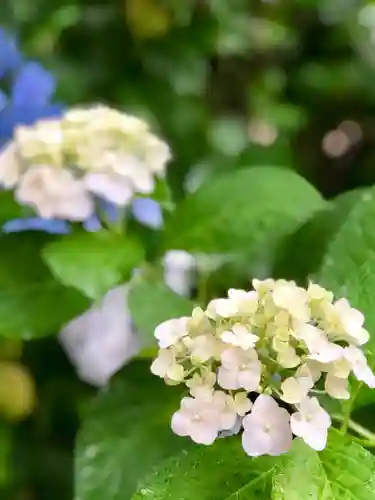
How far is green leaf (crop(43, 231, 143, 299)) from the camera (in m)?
0.51

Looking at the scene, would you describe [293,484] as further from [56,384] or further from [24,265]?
[56,384]

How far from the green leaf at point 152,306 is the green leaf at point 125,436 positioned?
3 cm

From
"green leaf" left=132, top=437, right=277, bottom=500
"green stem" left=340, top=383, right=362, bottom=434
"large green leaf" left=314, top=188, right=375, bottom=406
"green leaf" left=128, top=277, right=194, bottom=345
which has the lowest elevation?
"green leaf" left=128, top=277, right=194, bottom=345

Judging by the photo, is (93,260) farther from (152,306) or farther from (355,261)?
(355,261)

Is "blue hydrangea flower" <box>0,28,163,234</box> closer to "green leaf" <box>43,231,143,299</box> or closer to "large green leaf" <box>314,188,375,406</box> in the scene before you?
"green leaf" <box>43,231,143,299</box>

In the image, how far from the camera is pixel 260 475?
15.6 inches

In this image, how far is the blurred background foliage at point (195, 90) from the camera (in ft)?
2.64

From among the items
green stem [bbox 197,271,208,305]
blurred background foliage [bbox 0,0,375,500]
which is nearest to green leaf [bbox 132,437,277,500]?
green stem [bbox 197,271,208,305]

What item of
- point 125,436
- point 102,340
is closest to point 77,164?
point 125,436

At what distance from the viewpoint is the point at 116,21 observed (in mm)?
918

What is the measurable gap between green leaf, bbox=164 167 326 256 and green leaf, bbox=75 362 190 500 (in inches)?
3.5

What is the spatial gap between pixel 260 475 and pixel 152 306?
0.52 feet

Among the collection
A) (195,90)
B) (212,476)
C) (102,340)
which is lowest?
(102,340)

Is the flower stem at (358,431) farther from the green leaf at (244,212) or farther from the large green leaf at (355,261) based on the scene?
the green leaf at (244,212)
